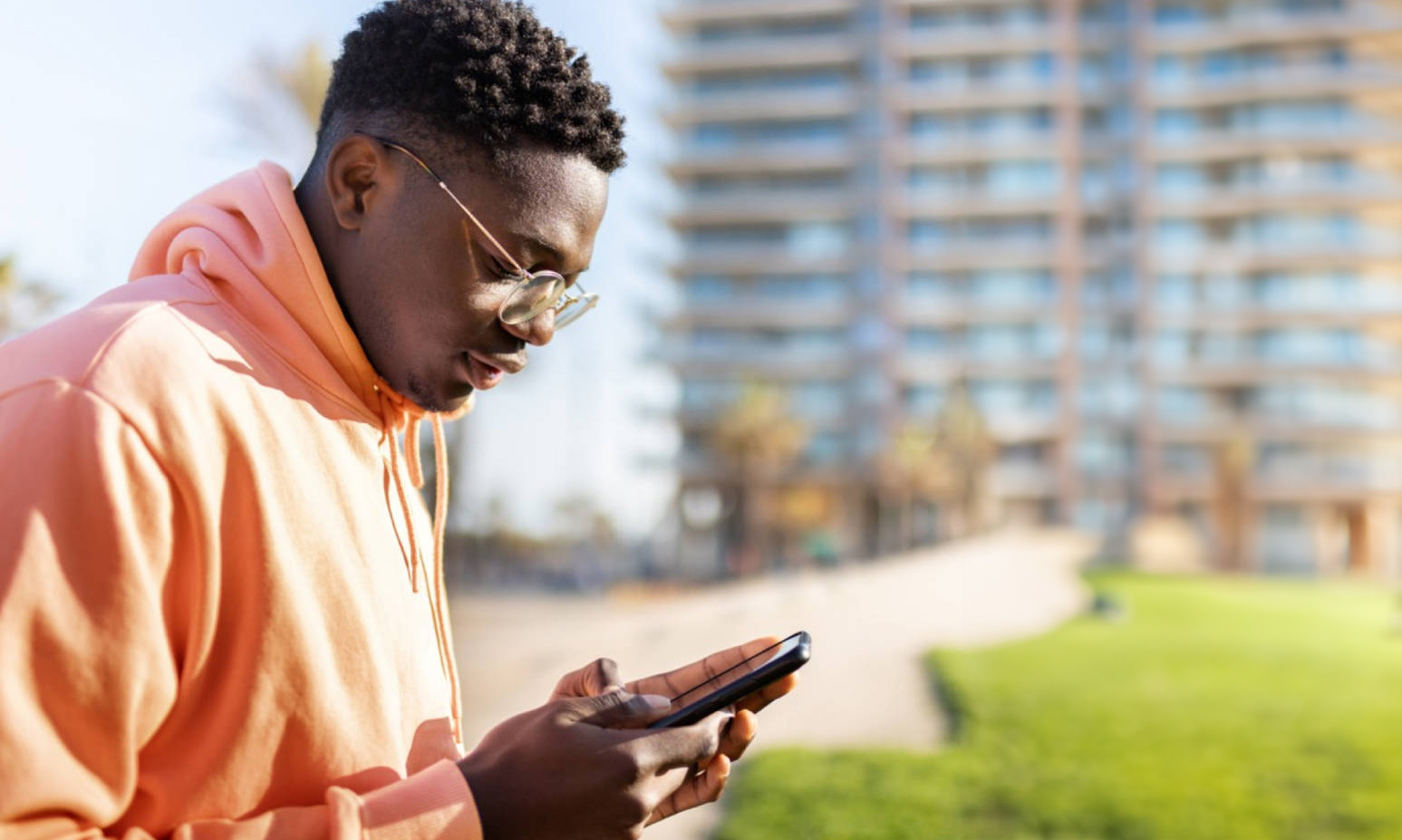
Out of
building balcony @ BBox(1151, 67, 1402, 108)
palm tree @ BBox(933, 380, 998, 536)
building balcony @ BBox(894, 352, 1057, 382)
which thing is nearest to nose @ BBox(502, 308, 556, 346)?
palm tree @ BBox(933, 380, 998, 536)

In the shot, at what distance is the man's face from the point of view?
1.40 metres

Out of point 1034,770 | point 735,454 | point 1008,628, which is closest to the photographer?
point 1034,770

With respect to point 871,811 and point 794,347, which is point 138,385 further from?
point 794,347

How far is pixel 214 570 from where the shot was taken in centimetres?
113

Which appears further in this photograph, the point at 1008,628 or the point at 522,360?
the point at 1008,628

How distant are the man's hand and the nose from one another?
0.38 metres

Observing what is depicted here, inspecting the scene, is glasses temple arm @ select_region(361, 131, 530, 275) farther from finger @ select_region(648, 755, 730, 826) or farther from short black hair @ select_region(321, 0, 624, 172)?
finger @ select_region(648, 755, 730, 826)

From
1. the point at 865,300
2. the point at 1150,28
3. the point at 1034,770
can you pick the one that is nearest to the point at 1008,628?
the point at 1034,770

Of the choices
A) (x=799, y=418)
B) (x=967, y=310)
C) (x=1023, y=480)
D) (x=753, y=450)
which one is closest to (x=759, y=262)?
(x=799, y=418)

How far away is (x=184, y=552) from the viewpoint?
1124 millimetres

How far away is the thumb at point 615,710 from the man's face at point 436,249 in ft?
1.41

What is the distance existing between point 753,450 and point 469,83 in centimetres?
4666

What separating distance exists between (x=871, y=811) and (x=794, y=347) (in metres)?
44.3

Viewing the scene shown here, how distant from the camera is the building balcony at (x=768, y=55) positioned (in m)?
51.9
